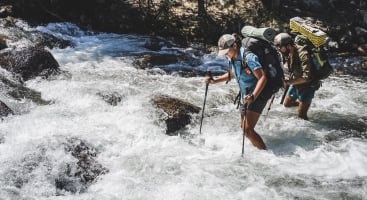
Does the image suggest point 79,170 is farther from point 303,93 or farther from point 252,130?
point 303,93

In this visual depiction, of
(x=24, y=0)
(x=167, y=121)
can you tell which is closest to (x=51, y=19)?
(x=24, y=0)

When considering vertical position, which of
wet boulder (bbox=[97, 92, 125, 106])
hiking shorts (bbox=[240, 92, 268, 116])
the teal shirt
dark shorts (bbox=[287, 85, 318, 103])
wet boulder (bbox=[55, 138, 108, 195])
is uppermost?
the teal shirt

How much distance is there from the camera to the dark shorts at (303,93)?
8992 mm

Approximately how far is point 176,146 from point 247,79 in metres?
1.93

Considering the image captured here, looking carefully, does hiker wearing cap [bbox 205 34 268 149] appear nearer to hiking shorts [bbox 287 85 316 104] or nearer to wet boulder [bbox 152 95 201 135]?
hiking shorts [bbox 287 85 316 104]

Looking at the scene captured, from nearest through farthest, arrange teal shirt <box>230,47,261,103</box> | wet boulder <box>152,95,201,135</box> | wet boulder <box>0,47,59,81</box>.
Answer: teal shirt <box>230,47,261,103</box>, wet boulder <box>152,95,201,135</box>, wet boulder <box>0,47,59,81</box>

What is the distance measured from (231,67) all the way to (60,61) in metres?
6.81

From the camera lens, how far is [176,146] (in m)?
8.60

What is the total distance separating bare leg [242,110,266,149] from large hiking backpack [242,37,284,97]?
0.52 metres

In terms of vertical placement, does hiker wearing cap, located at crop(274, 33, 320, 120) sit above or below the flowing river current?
above

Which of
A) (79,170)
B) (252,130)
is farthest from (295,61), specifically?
(79,170)

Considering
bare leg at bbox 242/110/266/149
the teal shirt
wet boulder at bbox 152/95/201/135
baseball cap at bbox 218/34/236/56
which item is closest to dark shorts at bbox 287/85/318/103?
bare leg at bbox 242/110/266/149

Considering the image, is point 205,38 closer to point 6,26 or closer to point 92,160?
point 6,26

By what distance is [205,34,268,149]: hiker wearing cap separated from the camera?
710 centimetres
